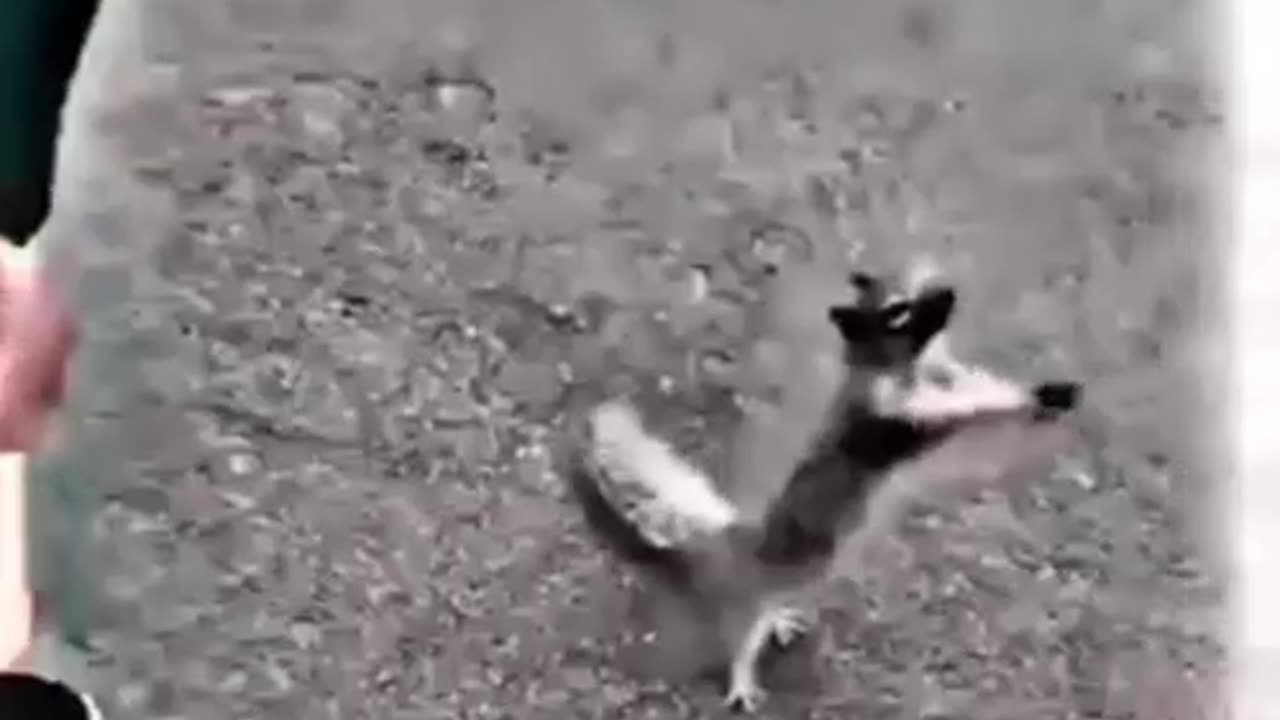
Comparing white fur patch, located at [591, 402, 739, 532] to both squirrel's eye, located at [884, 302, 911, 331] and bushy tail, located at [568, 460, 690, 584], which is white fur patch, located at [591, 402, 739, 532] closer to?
bushy tail, located at [568, 460, 690, 584]

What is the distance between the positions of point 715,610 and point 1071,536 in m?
0.19

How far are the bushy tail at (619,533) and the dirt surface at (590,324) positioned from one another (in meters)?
0.02

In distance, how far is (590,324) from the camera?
94 cm

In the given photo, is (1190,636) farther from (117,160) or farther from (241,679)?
(117,160)

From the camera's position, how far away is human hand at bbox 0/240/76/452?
3.03 feet

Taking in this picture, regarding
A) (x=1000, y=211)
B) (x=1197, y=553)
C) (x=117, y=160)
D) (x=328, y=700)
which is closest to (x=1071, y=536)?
(x=1197, y=553)

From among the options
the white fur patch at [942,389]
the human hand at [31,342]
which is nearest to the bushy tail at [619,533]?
the white fur patch at [942,389]

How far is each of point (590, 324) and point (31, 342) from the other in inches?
11.1

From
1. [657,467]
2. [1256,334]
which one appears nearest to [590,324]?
[657,467]

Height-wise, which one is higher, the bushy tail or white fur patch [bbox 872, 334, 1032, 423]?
white fur patch [bbox 872, 334, 1032, 423]

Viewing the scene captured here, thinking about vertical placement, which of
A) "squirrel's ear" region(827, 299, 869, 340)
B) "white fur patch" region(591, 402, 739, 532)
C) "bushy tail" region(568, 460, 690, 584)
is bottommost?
"bushy tail" region(568, 460, 690, 584)

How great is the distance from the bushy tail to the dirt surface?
0.05ft

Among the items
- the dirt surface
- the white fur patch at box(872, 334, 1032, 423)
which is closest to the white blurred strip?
the dirt surface

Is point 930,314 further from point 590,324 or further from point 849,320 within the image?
point 590,324
